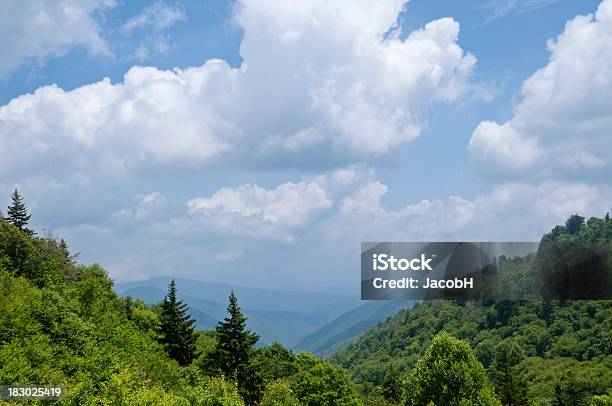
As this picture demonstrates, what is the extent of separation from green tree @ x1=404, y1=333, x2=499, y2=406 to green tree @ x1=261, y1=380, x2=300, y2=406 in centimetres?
1464

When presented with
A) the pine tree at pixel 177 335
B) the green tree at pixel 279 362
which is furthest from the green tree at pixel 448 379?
the green tree at pixel 279 362

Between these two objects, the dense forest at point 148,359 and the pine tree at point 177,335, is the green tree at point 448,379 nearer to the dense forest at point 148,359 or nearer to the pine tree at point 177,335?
the dense forest at point 148,359

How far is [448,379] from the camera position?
6331cm

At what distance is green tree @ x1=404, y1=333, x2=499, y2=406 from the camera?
204 feet

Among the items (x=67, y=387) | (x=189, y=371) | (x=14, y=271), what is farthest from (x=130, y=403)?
(x=14, y=271)

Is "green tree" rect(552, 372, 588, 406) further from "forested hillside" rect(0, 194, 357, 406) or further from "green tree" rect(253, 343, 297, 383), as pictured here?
"forested hillside" rect(0, 194, 357, 406)

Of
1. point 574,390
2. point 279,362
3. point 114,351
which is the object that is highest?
point 114,351

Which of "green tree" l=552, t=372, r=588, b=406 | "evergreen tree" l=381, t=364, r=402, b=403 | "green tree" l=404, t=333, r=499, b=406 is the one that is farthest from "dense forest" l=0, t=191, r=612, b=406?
"green tree" l=552, t=372, r=588, b=406

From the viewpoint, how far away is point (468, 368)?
209ft

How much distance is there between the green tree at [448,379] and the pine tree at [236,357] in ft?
70.7

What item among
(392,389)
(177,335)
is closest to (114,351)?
(177,335)

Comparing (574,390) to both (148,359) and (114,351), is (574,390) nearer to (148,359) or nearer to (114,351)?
(148,359)

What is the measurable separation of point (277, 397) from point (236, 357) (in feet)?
26.0

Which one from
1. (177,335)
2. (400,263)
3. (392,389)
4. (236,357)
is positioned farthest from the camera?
(392,389)
